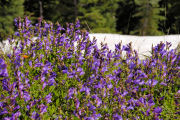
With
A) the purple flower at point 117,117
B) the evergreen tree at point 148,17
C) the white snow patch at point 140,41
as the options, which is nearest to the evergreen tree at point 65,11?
the evergreen tree at point 148,17

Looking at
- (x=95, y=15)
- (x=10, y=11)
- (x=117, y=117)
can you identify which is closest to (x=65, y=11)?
(x=95, y=15)

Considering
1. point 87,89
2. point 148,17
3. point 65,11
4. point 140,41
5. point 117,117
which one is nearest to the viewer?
point 117,117

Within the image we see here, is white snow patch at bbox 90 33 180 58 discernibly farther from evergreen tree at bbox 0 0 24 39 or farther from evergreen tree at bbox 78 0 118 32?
evergreen tree at bbox 0 0 24 39

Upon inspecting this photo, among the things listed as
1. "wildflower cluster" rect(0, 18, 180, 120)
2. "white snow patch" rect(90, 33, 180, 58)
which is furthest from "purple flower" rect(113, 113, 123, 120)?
"white snow patch" rect(90, 33, 180, 58)

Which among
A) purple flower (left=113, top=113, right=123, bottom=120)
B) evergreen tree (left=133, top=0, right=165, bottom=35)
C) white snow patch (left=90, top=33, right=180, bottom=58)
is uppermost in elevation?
evergreen tree (left=133, top=0, right=165, bottom=35)

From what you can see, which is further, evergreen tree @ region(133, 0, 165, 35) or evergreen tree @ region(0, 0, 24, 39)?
evergreen tree @ region(0, 0, 24, 39)

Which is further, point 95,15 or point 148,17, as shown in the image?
point 148,17

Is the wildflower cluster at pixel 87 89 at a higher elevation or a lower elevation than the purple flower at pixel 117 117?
higher

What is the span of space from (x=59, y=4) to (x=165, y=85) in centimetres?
2258

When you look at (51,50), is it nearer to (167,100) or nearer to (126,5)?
(167,100)

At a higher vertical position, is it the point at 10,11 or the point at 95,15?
the point at 10,11

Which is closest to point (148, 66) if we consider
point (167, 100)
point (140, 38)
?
point (167, 100)

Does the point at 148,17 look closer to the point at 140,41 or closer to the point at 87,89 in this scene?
the point at 140,41

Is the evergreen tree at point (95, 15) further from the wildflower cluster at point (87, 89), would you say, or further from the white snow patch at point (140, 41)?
the wildflower cluster at point (87, 89)
